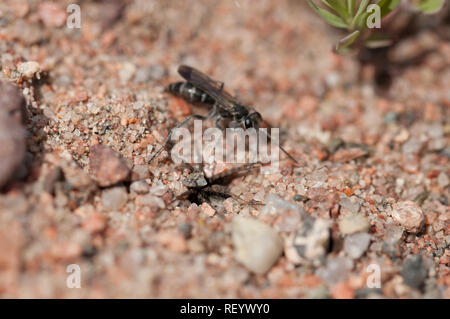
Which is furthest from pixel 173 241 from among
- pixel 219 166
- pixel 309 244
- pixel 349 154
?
pixel 349 154

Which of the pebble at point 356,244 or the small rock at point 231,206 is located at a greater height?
the small rock at point 231,206

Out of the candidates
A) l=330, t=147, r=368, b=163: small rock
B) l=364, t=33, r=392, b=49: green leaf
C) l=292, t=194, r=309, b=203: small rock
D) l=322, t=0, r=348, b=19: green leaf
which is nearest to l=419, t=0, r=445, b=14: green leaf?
l=364, t=33, r=392, b=49: green leaf

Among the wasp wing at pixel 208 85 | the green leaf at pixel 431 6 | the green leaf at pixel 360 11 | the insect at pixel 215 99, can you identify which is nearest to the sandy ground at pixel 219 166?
the insect at pixel 215 99

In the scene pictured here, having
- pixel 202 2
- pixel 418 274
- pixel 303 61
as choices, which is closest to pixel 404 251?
pixel 418 274

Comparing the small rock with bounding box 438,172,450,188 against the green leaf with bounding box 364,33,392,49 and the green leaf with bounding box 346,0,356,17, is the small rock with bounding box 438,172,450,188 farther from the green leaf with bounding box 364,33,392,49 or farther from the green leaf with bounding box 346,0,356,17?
the green leaf with bounding box 346,0,356,17

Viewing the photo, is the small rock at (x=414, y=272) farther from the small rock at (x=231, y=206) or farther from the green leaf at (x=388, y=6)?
the green leaf at (x=388, y=6)
